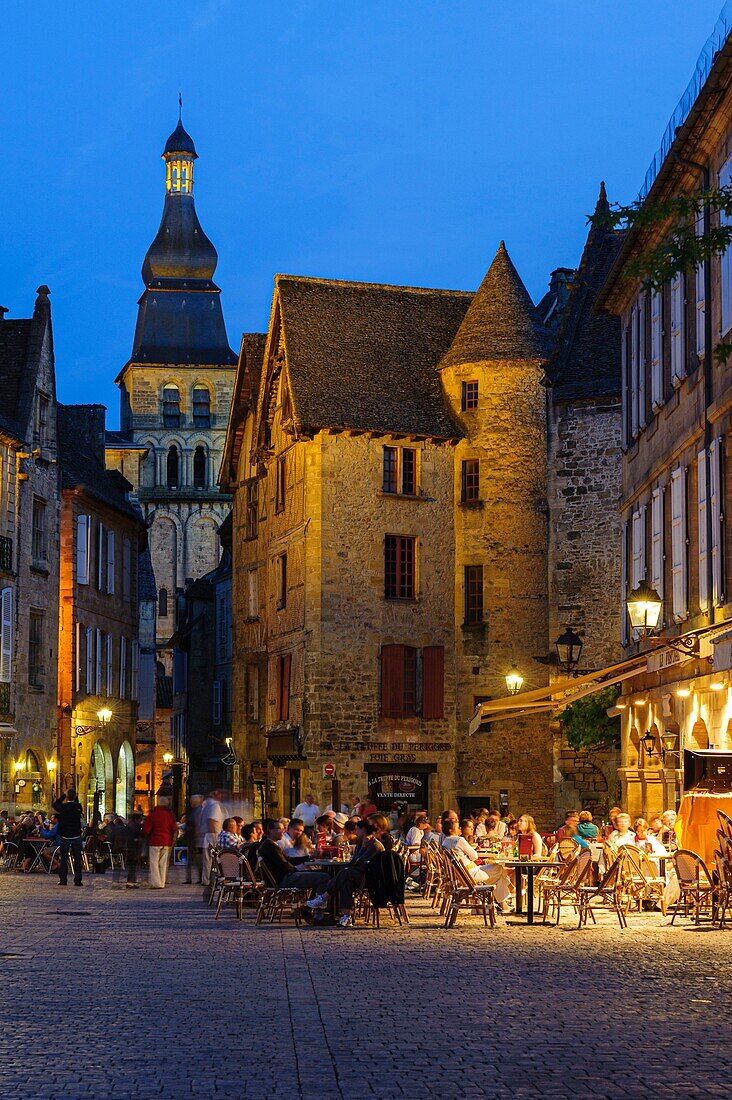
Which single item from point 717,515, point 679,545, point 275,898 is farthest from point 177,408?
point 275,898

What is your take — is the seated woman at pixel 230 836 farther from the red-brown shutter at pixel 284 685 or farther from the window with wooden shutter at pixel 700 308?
the red-brown shutter at pixel 284 685

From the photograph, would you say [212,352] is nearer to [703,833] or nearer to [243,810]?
[243,810]

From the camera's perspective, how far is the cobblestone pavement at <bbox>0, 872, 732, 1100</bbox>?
9297 millimetres

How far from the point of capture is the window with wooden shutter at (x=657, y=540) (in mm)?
27766

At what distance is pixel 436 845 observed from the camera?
2461 centimetres

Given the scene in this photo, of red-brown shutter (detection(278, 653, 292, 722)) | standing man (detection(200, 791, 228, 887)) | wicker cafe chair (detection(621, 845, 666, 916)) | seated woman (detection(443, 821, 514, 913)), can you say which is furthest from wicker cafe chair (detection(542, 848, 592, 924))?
red-brown shutter (detection(278, 653, 292, 722))

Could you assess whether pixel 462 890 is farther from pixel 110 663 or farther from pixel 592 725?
pixel 110 663

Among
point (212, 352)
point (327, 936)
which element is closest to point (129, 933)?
point (327, 936)

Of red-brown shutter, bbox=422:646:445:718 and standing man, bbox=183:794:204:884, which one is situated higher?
red-brown shutter, bbox=422:646:445:718

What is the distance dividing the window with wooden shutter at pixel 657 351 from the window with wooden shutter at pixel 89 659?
25.6m

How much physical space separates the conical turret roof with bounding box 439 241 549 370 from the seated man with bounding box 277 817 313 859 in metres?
25.4

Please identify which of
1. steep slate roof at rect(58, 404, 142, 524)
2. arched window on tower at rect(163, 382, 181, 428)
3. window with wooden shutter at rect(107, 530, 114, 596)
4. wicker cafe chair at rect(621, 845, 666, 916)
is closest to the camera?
wicker cafe chair at rect(621, 845, 666, 916)

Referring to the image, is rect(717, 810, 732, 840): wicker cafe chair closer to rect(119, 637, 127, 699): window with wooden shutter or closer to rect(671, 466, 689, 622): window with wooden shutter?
rect(671, 466, 689, 622): window with wooden shutter

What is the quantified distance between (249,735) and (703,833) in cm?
3072
